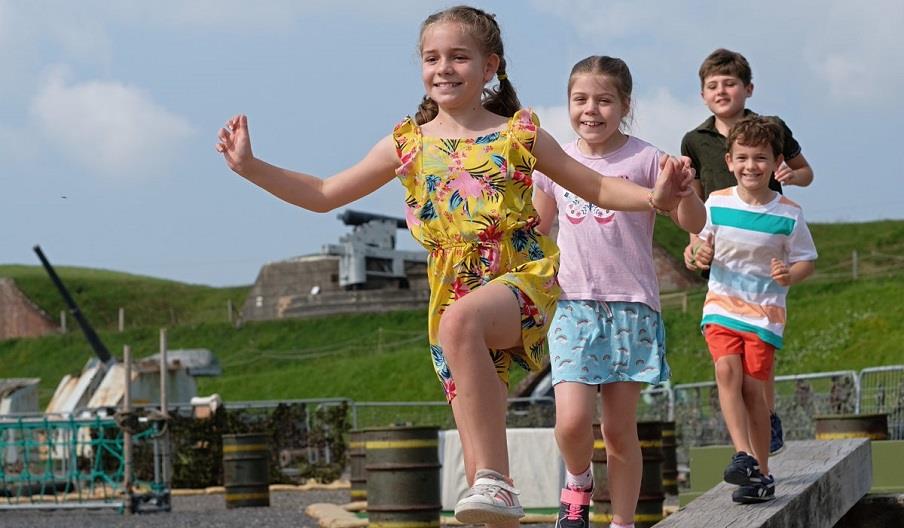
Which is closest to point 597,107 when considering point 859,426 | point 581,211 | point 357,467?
point 581,211

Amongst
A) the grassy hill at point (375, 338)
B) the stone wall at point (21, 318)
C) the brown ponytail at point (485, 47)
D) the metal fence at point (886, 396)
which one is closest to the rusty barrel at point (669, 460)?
the metal fence at point (886, 396)

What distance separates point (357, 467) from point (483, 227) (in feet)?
39.7

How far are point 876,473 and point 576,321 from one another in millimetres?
3661

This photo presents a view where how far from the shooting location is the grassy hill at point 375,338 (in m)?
37.5

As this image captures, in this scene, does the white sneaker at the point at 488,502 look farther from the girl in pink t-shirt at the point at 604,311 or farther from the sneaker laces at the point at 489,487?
the girl in pink t-shirt at the point at 604,311

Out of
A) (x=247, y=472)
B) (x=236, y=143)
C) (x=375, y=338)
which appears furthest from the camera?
(x=375, y=338)

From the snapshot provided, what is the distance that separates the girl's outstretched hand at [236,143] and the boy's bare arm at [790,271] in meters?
2.57

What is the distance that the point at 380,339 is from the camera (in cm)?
5444

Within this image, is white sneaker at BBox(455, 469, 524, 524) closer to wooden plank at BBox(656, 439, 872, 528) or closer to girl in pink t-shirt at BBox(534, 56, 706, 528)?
wooden plank at BBox(656, 439, 872, 528)

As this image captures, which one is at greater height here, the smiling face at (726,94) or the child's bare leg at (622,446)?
the smiling face at (726,94)

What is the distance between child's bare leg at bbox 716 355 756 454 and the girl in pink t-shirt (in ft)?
2.08

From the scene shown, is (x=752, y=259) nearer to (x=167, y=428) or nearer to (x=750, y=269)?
(x=750, y=269)

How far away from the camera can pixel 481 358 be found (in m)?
3.91

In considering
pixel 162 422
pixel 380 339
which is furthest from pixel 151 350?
pixel 162 422
